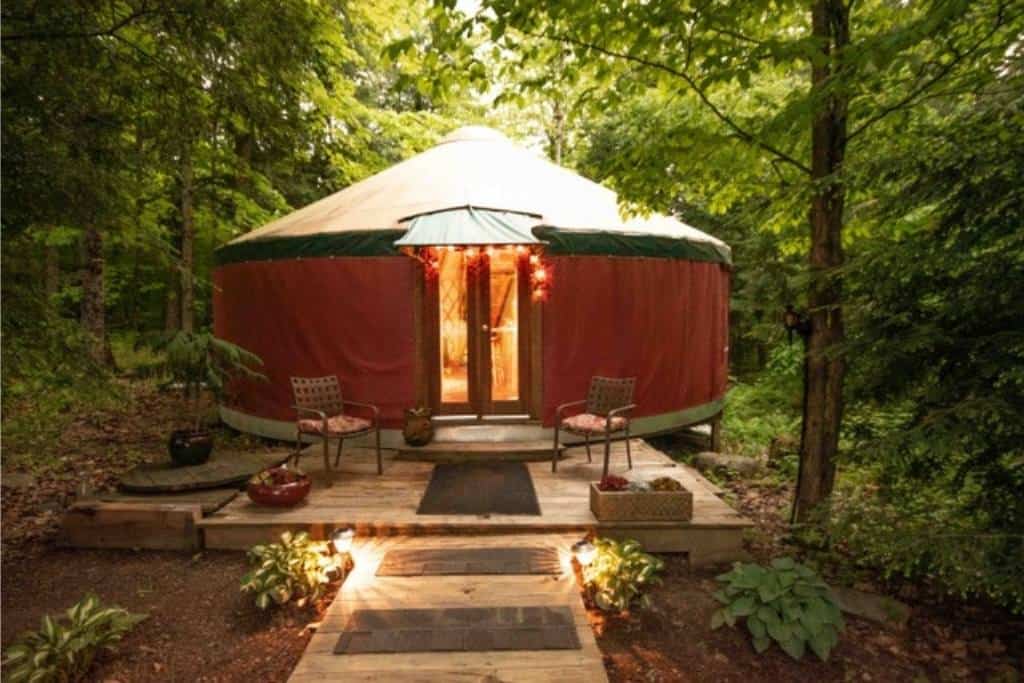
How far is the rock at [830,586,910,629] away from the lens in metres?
2.88

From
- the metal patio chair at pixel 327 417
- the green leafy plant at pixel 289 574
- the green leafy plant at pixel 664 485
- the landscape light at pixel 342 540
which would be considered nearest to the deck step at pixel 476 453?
the metal patio chair at pixel 327 417

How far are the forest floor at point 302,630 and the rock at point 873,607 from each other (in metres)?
0.05

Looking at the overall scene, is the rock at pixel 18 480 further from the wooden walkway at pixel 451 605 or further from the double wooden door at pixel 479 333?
the double wooden door at pixel 479 333

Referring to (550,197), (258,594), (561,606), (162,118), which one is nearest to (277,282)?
(162,118)

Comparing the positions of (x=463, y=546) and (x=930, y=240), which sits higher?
(x=930, y=240)

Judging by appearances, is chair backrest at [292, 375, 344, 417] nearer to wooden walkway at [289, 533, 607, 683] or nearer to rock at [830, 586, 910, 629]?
wooden walkway at [289, 533, 607, 683]

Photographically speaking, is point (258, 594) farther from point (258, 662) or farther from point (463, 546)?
point (463, 546)

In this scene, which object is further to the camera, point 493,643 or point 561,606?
point 561,606

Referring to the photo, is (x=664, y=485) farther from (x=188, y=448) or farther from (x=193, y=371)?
(x=193, y=371)

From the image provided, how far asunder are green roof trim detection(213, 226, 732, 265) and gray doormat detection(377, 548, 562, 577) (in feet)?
9.49

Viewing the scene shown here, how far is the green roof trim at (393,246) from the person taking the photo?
17.7 feet

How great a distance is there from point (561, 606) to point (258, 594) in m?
1.65

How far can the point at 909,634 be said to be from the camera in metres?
2.84

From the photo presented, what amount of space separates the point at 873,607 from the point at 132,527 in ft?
14.8
